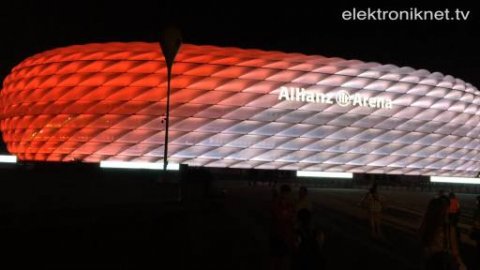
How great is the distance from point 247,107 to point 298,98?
5.28 metres

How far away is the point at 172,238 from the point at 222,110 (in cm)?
3535

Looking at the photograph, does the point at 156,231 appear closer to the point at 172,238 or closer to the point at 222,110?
the point at 172,238

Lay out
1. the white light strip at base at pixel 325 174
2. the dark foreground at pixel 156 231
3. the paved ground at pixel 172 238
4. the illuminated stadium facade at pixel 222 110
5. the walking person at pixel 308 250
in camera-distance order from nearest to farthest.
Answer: the walking person at pixel 308 250, the paved ground at pixel 172 238, the dark foreground at pixel 156 231, the illuminated stadium facade at pixel 222 110, the white light strip at base at pixel 325 174

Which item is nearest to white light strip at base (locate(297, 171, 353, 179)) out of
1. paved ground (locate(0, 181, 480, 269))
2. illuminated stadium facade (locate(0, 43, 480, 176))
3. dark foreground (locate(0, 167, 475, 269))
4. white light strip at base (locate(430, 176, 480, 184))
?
illuminated stadium facade (locate(0, 43, 480, 176))

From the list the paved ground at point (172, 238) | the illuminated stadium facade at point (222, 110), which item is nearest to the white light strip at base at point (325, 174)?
the illuminated stadium facade at point (222, 110)

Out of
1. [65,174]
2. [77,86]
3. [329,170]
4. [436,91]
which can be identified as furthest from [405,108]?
[65,174]

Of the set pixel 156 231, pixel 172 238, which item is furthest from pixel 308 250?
pixel 156 231

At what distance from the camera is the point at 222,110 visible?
49469mm

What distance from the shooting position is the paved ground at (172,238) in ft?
35.4

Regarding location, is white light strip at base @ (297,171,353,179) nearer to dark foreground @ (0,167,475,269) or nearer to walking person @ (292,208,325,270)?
dark foreground @ (0,167,475,269)

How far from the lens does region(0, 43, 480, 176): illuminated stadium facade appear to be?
49000 mm

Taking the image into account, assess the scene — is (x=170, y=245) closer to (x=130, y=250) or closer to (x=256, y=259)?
(x=130, y=250)

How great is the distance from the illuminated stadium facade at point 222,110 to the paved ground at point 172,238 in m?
26.3

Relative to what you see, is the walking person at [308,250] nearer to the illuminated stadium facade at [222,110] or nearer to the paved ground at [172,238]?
the paved ground at [172,238]
